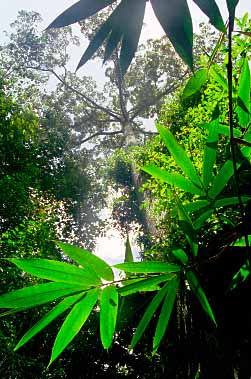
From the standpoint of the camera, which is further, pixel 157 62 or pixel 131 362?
pixel 157 62

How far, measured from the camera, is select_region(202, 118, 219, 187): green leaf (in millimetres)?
1277

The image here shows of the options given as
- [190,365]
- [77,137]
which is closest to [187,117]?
[190,365]

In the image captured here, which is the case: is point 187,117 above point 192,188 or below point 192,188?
above

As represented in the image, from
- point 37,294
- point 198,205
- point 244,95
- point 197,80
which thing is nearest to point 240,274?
point 198,205

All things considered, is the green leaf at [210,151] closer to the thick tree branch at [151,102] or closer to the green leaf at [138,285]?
the green leaf at [138,285]

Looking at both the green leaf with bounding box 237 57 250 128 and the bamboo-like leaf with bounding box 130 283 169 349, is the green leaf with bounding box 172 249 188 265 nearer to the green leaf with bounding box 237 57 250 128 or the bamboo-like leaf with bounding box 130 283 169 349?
the bamboo-like leaf with bounding box 130 283 169 349

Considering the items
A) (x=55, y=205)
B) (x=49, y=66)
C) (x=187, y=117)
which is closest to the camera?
(x=187, y=117)

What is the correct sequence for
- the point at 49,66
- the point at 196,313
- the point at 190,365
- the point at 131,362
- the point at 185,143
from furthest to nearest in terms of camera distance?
the point at 49,66 < the point at 131,362 < the point at 185,143 < the point at 190,365 < the point at 196,313

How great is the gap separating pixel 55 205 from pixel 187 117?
8.49m

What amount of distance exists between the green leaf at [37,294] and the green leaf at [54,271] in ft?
0.06

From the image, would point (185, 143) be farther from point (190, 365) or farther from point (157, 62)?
point (157, 62)

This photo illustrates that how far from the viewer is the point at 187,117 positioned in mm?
7141

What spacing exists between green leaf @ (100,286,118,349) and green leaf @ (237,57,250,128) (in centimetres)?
74

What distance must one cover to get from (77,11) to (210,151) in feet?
2.12
